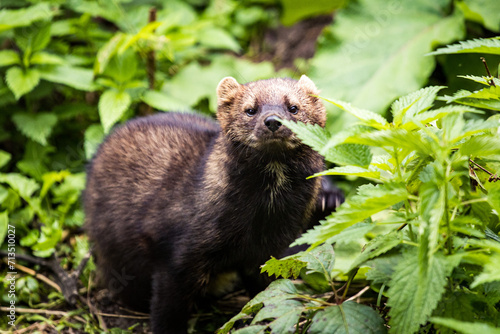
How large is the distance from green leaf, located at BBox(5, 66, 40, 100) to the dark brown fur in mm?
1242

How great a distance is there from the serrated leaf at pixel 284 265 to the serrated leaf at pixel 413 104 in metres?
0.97

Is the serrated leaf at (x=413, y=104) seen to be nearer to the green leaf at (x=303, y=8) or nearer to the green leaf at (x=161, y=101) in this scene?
the green leaf at (x=161, y=101)

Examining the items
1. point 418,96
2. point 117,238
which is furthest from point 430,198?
point 117,238

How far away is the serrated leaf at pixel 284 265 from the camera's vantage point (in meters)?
3.18

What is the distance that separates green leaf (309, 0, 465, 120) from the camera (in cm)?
604

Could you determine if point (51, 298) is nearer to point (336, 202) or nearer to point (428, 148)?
point (336, 202)

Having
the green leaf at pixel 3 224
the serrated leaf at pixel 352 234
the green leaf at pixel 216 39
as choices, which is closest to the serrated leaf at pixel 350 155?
the serrated leaf at pixel 352 234

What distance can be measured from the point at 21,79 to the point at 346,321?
14.1ft

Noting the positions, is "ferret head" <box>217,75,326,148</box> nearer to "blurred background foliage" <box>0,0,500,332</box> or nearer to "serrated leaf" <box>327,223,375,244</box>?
"serrated leaf" <box>327,223,375,244</box>

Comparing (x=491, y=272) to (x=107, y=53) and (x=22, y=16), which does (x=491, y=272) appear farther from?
(x=22, y=16)

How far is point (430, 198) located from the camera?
8.34 ft

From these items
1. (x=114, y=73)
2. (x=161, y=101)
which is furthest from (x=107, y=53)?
(x=161, y=101)

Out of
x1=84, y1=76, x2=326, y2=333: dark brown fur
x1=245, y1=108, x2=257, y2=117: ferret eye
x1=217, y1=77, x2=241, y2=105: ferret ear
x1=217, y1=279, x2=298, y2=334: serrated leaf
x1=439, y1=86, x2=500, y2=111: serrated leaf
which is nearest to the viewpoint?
x1=439, y1=86, x2=500, y2=111: serrated leaf

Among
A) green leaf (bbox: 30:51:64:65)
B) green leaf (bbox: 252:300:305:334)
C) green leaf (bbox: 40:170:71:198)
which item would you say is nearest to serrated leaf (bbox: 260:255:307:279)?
green leaf (bbox: 252:300:305:334)
